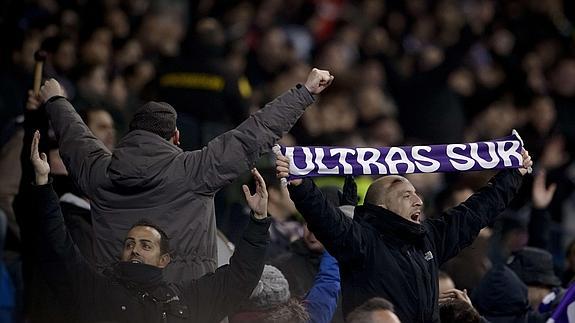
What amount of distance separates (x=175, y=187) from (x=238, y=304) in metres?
0.67

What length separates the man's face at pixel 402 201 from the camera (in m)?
7.73

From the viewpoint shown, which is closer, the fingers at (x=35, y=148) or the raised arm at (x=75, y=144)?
the fingers at (x=35, y=148)

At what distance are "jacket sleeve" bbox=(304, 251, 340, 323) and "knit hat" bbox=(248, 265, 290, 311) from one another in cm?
22

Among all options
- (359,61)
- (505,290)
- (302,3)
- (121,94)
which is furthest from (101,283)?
(302,3)

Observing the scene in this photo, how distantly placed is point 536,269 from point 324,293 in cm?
193

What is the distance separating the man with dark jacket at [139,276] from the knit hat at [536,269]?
2700mm

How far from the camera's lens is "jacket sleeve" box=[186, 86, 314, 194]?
23.6 feet

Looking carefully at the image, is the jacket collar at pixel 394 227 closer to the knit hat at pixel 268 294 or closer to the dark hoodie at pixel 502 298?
the knit hat at pixel 268 294

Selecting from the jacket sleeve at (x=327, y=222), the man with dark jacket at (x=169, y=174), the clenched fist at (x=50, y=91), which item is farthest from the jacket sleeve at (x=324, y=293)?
the clenched fist at (x=50, y=91)

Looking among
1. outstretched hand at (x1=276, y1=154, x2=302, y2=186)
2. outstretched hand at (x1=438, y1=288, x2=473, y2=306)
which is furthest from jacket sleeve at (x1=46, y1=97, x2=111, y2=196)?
outstretched hand at (x1=438, y1=288, x2=473, y2=306)

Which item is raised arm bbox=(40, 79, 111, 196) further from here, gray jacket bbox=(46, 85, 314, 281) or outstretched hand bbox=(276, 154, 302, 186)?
outstretched hand bbox=(276, 154, 302, 186)

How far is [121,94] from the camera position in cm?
1270

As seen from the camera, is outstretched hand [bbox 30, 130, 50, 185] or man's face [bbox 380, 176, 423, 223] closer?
outstretched hand [bbox 30, 130, 50, 185]

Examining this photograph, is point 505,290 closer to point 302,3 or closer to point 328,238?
point 328,238
